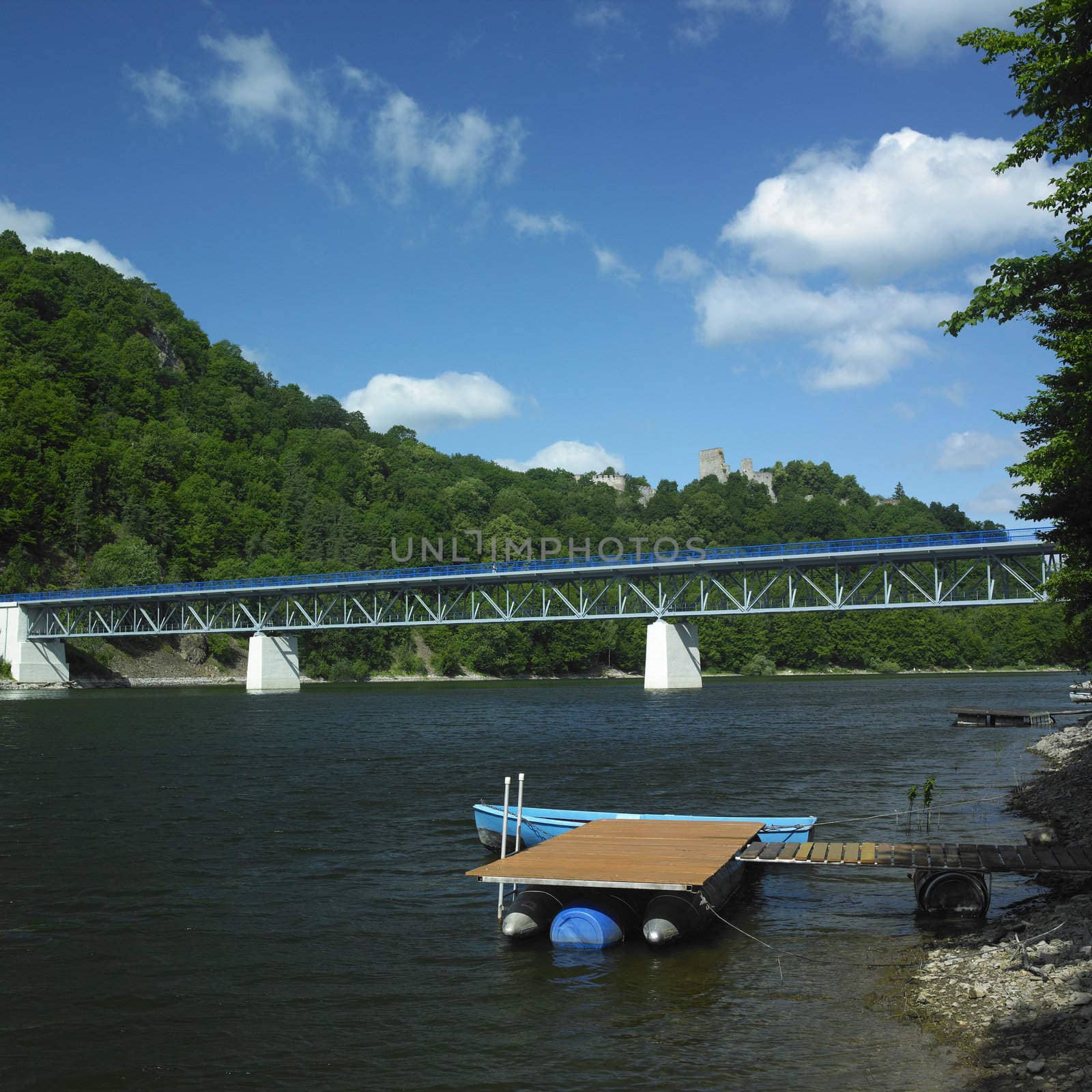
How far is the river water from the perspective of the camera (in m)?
10.7

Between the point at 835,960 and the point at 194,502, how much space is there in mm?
142457

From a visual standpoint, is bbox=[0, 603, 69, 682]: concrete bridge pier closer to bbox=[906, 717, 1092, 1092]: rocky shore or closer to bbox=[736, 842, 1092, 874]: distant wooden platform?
bbox=[736, 842, 1092, 874]: distant wooden platform

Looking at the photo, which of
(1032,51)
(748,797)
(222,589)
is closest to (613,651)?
(222,589)

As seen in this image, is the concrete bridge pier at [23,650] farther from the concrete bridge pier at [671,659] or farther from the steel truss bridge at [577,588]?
the concrete bridge pier at [671,659]

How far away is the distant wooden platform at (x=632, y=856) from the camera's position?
14562 mm

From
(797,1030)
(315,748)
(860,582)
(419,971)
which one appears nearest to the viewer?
(797,1030)

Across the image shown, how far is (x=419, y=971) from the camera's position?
13.6 metres

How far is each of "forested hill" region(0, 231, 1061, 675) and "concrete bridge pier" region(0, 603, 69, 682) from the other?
41.6 feet

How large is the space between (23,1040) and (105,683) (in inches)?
4381

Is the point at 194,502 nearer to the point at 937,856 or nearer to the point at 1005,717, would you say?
the point at 1005,717

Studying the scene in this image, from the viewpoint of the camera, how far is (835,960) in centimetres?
1392

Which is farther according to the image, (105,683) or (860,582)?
(105,683)

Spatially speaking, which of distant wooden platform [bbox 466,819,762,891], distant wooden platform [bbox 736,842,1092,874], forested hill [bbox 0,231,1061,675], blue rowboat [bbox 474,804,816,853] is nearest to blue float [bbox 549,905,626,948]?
distant wooden platform [bbox 466,819,762,891]

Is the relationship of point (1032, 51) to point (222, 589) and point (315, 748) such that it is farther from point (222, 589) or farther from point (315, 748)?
point (222, 589)
